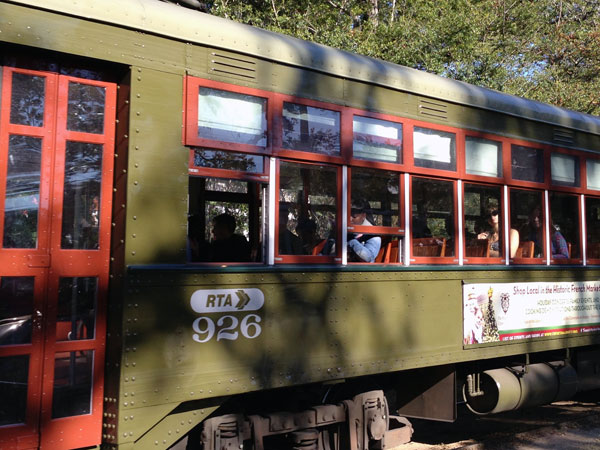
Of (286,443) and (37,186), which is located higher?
(37,186)

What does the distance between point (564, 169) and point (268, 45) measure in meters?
3.68

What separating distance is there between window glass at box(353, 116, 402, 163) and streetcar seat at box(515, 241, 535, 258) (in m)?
1.77

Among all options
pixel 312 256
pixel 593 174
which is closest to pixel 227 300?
pixel 312 256

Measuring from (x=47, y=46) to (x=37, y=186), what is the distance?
0.78m

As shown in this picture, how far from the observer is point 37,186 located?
3.45 metres

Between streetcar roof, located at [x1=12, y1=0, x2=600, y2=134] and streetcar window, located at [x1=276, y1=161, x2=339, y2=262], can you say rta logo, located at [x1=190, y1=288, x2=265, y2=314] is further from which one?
streetcar roof, located at [x1=12, y1=0, x2=600, y2=134]

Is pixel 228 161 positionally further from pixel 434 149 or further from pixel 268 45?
pixel 434 149

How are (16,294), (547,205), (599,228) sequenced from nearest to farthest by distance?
1. (16,294)
2. (547,205)
3. (599,228)

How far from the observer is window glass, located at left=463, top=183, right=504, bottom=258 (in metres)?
5.45

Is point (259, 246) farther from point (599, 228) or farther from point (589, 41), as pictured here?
point (589, 41)

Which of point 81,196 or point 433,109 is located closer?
point 81,196

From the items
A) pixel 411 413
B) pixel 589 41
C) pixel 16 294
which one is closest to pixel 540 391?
pixel 411 413

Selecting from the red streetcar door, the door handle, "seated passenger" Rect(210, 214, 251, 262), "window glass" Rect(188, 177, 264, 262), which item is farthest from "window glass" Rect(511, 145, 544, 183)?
the door handle

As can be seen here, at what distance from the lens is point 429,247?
519 centimetres
